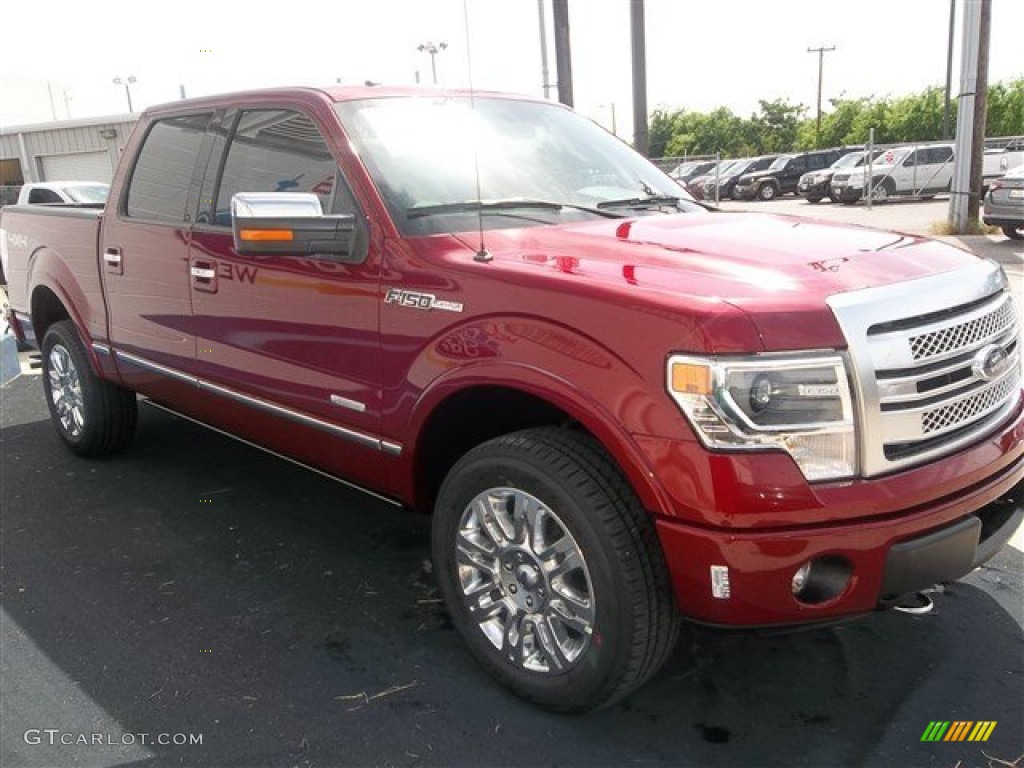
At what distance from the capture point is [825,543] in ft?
7.23

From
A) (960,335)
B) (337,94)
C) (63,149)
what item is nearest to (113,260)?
(337,94)

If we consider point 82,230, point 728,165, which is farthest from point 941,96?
point 82,230

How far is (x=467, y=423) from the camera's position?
302 centimetres

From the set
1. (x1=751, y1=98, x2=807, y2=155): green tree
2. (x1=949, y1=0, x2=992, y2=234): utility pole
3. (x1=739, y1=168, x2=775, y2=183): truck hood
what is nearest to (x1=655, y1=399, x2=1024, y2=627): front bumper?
(x1=949, y1=0, x2=992, y2=234): utility pole

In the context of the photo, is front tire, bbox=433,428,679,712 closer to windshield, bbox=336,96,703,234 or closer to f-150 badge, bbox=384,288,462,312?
f-150 badge, bbox=384,288,462,312

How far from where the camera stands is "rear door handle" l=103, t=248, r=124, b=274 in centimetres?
446

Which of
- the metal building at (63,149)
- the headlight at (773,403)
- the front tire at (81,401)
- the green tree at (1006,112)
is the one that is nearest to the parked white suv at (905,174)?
the green tree at (1006,112)

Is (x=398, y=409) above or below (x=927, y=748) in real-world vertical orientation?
above

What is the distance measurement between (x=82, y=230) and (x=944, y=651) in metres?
4.50

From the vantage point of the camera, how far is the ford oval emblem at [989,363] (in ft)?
8.19

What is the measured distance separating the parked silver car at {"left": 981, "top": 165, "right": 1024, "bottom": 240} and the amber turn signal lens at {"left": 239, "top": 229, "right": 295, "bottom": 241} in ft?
46.4

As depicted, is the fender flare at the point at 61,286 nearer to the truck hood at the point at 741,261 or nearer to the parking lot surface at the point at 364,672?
the parking lot surface at the point at 364,672

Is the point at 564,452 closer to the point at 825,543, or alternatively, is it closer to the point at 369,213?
the point at 825,543

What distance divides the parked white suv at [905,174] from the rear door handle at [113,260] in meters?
24.4
